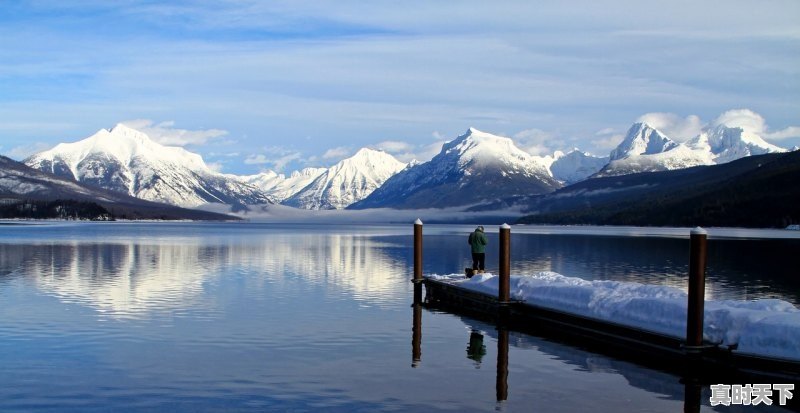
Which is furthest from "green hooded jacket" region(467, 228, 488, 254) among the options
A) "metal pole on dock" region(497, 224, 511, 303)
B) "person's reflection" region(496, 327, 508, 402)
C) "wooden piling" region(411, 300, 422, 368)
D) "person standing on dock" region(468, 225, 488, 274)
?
"person's reflection" region(496, 327, 508, 402)

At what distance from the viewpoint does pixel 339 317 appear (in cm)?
3594

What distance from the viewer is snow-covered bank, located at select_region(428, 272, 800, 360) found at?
22547 mm

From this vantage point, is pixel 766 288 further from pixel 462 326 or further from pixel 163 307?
pixel 163 307

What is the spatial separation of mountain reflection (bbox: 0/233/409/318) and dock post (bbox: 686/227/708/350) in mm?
20470

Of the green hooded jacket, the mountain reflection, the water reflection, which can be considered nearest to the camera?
the mountain reflection

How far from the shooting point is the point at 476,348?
96.7 ft

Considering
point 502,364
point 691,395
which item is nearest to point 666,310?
point 691,395

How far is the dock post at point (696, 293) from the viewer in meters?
23.9

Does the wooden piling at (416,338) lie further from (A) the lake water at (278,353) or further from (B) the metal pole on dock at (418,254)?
(B) the metal pole on dock at (418,254)

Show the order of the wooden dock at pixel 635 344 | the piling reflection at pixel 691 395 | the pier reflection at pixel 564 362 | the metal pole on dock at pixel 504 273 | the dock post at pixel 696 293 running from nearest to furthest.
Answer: the piling reflection at pixel 691 395
the wooden dock at pixel 635 344
the pier reflection at pixel 564 362
the dock post at pixel 696 293
the metal pole on dock at pixel 504 273

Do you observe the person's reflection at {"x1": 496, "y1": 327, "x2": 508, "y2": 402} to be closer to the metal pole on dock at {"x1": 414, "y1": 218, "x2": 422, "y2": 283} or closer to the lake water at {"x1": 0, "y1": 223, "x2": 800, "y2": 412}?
the lake water at {"x1": 0, "y1": 223, "x2": 800, "y2": 412}

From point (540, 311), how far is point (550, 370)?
8.09m

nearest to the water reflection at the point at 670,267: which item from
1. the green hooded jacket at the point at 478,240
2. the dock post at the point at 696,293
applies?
the green hooded jacket at the point at 478,240

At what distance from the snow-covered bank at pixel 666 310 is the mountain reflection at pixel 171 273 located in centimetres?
1006
